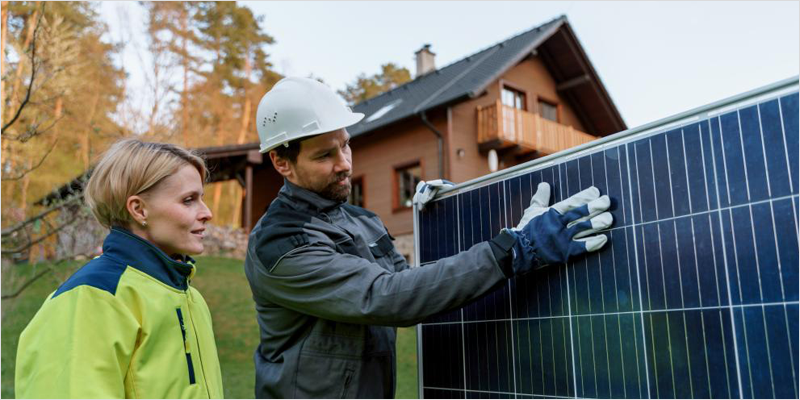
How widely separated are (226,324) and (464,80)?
31.1 ft

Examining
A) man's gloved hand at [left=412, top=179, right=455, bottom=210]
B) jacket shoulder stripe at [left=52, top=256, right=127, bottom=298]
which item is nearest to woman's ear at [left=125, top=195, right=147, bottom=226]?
jacket shoulder stripe at [left=52, top=256, right=127, bottom=298]

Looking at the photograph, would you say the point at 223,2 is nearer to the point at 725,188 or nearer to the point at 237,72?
the point at 237,72

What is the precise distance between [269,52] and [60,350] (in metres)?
31.6

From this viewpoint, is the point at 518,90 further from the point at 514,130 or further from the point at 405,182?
the point at 405,182

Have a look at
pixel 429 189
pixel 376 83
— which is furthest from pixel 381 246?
pixel 376 83

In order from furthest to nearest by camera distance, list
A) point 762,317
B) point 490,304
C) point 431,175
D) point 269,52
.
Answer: point 269,52, point 431,175, point 490,304, point 762,317

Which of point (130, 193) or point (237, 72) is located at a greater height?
point (237, 72)

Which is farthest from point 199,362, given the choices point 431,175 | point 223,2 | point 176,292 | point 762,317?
point 223,2

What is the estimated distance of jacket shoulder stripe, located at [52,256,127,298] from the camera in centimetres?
189

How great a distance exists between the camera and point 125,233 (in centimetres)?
215

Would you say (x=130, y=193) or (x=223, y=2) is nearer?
(x=130, y=193)

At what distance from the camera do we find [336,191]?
2680 mm

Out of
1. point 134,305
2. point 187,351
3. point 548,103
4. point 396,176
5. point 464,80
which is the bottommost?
point 187,351

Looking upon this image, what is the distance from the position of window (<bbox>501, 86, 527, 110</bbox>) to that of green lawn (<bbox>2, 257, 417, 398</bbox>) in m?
9.07
